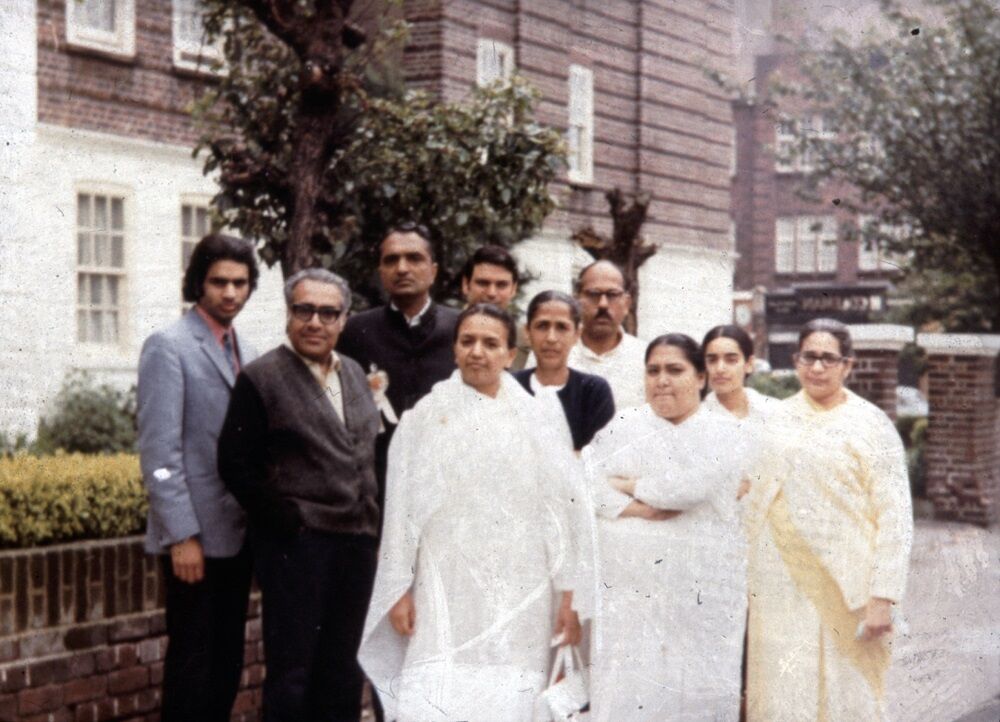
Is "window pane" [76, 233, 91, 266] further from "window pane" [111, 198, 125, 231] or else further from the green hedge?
the green hedge

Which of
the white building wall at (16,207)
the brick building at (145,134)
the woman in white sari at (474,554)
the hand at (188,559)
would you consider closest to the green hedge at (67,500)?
the hand at (188,559)

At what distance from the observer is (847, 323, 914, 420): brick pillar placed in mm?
15539

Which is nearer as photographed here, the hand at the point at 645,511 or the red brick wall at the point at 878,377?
the hand at the point at 645,511

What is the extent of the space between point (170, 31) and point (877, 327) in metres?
7.92

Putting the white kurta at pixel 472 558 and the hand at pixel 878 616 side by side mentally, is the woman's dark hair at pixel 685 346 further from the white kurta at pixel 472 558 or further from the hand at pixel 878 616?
the hand at pixel 878 616

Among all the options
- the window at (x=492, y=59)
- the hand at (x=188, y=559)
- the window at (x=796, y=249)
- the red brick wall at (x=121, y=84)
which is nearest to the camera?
the hand at (x=188, y=559)

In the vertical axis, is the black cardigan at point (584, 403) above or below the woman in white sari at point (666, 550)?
above

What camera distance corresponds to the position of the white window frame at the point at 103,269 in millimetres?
13266

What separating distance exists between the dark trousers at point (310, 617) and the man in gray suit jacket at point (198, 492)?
0.16 meters

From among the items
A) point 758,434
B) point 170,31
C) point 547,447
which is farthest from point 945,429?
point 547,447

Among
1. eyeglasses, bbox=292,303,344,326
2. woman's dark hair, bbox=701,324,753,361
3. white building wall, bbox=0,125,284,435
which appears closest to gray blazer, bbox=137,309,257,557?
eyeglasses, bbox=292,303,344,326

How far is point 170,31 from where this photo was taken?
14656mm

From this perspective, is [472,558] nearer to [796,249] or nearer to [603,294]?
[603,294]

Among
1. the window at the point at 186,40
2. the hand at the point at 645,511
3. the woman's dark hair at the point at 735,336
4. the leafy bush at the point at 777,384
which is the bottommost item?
the leafy bush at the point at 777,384
